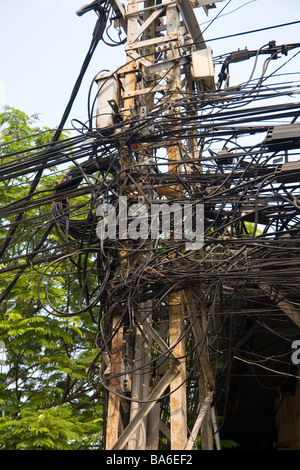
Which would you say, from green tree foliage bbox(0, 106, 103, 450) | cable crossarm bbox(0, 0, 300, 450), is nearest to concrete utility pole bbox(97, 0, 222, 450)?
cable crossarm bbox(0, 0, 300, 450)

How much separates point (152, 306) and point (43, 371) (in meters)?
4.62

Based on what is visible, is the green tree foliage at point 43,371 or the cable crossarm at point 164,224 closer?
the cable crossarm at point 164,224

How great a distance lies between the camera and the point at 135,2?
7.82 m

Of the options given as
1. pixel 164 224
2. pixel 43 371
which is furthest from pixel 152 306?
pixel 43 371

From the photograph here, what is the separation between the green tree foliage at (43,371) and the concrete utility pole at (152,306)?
2.09m

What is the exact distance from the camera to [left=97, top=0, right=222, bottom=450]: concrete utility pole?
20.1ft

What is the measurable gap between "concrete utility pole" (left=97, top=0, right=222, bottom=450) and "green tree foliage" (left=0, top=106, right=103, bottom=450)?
2.09m

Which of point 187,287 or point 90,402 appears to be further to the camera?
point 90,402

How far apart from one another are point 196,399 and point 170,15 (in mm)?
4493

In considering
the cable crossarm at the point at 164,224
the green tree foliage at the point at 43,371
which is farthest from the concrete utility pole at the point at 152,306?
the green tree foliage at the point at 43,371

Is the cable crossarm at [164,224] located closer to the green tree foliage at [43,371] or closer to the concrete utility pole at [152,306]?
the concrete utility pole at [152,306]

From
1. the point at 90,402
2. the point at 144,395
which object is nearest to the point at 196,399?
the point at 144,395

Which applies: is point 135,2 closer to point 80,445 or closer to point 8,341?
point 8,341

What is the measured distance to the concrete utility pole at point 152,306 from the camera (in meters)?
6.12
